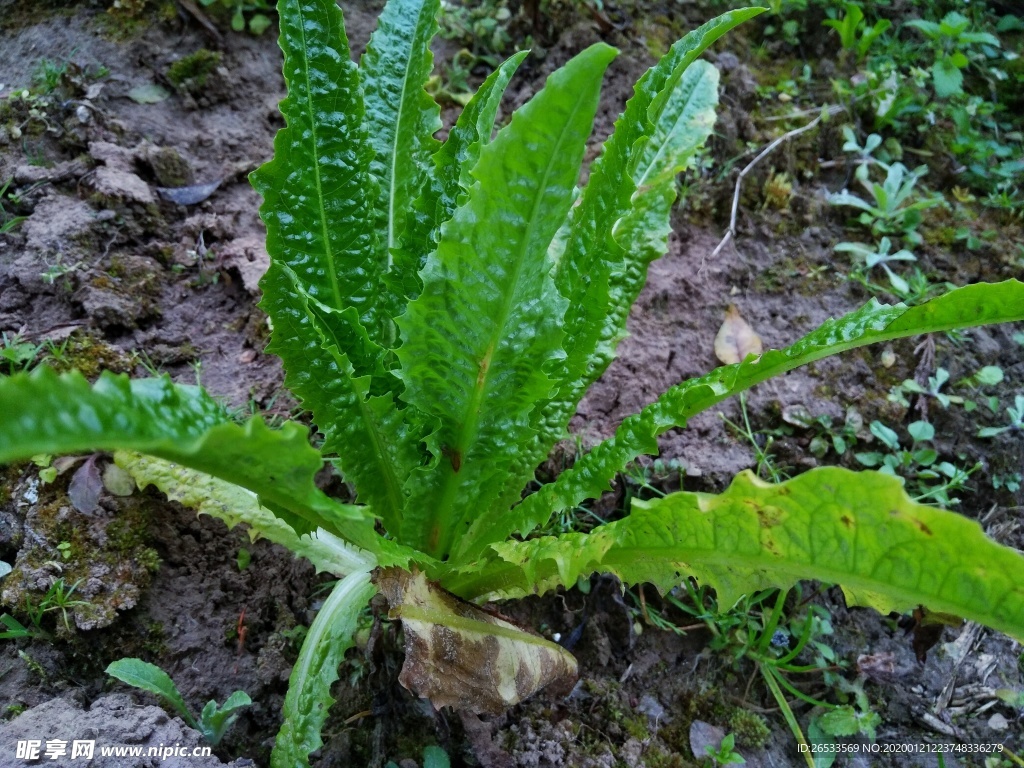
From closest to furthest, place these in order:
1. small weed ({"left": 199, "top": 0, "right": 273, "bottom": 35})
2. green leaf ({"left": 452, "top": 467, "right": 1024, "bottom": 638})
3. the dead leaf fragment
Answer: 1. green leaf ({"left": 452, "top": 467, "right": 1024, "bottom": 638})
2. the dead leaf fragment
3. small weed ({"left": 199, "top": 0, "right": 273, "bottom": 35})

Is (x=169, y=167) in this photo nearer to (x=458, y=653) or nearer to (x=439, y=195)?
(x=439, y=195)

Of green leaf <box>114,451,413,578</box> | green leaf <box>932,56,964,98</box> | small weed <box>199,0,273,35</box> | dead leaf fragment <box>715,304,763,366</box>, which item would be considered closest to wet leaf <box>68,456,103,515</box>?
green leaf <box>114,451,413,578</box>

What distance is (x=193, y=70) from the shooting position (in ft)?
9.00

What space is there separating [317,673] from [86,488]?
73 centimetres

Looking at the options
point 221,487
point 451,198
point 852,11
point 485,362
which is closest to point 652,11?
point 852,11

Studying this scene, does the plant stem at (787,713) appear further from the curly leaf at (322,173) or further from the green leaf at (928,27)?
the green leaf at (928,27)

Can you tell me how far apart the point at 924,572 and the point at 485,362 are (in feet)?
2.53

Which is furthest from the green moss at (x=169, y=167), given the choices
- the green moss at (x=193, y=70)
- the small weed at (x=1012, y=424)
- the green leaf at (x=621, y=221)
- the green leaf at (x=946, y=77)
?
the green leaf at (x=946, y=77)

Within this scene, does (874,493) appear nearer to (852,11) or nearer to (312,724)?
(312,724)

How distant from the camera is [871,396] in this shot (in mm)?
2279

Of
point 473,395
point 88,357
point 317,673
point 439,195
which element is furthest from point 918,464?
point 88,357

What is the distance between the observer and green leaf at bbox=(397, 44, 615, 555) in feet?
3.30

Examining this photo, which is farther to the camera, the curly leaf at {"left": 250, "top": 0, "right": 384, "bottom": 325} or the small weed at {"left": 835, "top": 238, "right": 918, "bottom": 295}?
the small weed at {"left": 835, "top": 238, "right": 918, "bottom": 295}

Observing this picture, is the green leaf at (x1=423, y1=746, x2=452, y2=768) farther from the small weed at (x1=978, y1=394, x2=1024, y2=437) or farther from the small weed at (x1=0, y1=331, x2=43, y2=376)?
the small weed at (x1=978, y1=394, x2=1024, y2=437)
